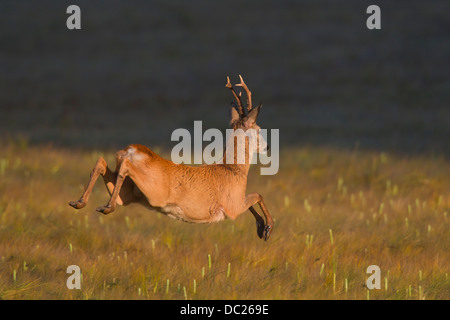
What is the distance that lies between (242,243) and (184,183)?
8.07 feet

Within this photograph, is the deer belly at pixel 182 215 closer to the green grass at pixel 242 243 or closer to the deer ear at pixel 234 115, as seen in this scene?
the green grass at pixel 242 243

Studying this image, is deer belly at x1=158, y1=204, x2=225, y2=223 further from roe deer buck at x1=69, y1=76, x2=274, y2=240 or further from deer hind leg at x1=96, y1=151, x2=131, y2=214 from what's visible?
deer hind leg at x1=96, y1=151, x2=131, y2=214

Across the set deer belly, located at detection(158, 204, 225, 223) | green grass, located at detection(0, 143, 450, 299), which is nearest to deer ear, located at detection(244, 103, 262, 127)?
deer belly, located at detection(158, 204, 225, 223)

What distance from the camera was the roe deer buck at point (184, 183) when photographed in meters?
6.63

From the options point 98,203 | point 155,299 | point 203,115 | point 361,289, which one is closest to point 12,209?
point 98,203

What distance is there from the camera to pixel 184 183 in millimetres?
6957

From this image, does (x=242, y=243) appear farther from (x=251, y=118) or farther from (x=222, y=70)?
(x=222, y=70)

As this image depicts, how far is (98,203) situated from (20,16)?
77.2 feet

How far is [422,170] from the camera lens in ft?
46.6

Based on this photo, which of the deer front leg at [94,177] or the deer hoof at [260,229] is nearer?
the deer front leg at [94,177]

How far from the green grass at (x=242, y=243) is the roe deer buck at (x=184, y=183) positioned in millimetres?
747

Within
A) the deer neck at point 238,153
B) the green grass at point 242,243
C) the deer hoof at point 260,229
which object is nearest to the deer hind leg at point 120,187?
the green grass at point 242,243

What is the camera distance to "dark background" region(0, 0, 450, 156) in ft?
68.5

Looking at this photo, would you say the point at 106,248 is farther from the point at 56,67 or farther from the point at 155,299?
the point at 56,67
